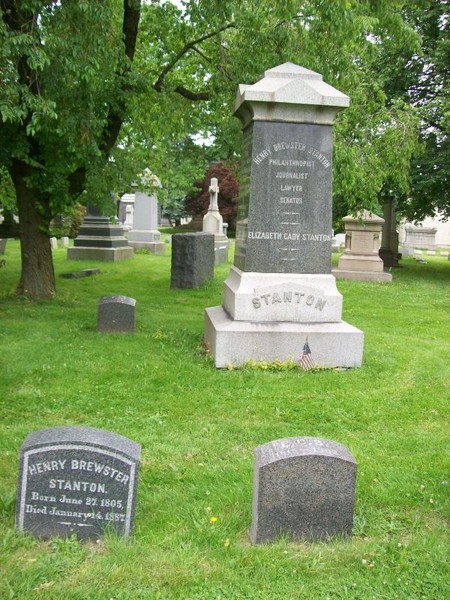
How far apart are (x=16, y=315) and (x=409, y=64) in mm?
15292

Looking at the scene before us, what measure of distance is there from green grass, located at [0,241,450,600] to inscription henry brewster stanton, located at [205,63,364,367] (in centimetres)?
40

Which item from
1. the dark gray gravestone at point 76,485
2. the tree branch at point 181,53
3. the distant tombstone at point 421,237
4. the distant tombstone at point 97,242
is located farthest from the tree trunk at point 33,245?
the distant tombstone at point 421,237

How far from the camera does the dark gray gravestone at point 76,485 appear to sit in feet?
12.1

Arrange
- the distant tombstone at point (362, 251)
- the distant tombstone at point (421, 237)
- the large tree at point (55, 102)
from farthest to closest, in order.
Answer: the distant tombstone at point (421, 237), the distant tombstone at point (362, 251), the large tree at point (55, 102)

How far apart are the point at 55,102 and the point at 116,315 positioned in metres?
3.12

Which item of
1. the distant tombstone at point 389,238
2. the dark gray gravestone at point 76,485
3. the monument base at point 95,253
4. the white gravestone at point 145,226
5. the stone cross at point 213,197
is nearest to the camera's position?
the dark gray gravestone at point 76,485

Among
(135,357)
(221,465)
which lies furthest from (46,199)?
(221,465)

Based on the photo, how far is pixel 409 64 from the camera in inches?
782

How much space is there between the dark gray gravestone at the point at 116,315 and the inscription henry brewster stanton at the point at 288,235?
187cm

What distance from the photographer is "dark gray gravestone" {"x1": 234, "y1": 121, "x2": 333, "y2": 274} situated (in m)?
7.56

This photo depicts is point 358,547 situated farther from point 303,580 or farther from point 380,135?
point 380,135

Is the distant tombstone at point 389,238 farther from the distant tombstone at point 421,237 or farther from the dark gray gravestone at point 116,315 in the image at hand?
the distant tombstone at point 421,237

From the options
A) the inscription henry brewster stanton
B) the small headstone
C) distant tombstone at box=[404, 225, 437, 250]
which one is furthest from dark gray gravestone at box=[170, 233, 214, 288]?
distant tombstone at box=[404, 225, 437, 250]

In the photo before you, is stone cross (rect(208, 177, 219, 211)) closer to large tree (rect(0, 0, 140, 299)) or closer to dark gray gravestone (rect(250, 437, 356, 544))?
large tree (rect(0, 0, 140, 299))
